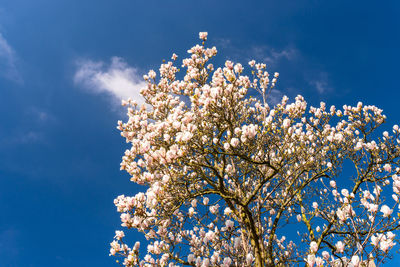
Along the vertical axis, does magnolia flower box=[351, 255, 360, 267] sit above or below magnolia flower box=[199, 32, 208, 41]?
below

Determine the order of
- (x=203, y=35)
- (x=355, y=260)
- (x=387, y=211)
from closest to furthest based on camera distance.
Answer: (x=355, y=260) < (x=387, y=211) < (x=203, y=35)

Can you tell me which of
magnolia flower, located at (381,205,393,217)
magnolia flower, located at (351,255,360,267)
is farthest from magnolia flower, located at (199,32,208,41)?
magnolia flower, located at (351,255,360,267)

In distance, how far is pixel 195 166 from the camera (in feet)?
20.0

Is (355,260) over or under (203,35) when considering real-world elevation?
under

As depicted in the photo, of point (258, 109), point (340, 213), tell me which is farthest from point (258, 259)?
point (258, 109)

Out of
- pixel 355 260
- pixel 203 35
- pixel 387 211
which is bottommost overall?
pixel 355 260

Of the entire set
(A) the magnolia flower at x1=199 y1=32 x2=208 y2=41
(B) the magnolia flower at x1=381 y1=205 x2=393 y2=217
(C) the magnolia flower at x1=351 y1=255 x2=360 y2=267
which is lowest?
(C) the magnolia flower at x1=351 y1=255 x2=360 y2=267

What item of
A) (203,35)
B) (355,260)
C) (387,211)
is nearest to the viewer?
(355,260)

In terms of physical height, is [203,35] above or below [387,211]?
above

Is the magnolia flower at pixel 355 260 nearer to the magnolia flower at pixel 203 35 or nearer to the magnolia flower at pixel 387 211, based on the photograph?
the magnolia flower at pixel 387 211

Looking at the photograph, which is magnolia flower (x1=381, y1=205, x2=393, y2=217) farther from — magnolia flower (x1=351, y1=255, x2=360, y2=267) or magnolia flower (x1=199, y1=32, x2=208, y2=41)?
magnolia flower (x1=199, y1=32, x2=208, y2=41)

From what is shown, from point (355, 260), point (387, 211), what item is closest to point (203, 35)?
point (387, 211)

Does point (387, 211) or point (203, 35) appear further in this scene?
point (203, 35)

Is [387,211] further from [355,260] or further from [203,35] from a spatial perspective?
[203,35]
